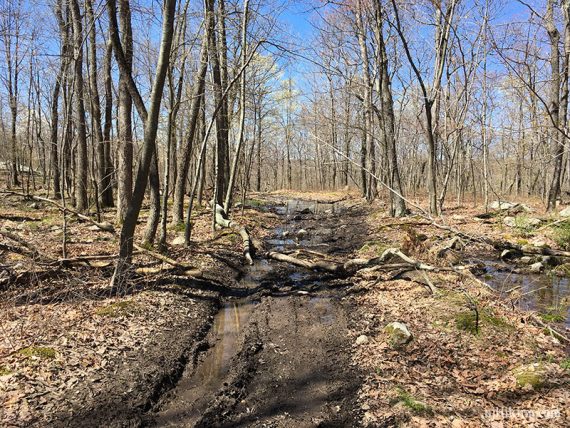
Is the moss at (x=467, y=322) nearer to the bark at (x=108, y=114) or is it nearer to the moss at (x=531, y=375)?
the moss at (x=531, y=375)

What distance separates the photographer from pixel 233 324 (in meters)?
6.95

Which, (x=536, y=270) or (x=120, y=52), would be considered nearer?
(x=120, y=52)

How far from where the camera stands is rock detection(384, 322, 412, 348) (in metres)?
5.50

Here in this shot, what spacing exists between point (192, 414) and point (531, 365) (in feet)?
13.1

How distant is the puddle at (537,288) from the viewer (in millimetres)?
6934

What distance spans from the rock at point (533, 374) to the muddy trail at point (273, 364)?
1.83m

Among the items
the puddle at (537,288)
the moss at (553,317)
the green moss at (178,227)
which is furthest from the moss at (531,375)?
the green moss at (178,227)

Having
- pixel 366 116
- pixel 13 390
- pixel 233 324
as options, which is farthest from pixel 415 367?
pixel 366 116

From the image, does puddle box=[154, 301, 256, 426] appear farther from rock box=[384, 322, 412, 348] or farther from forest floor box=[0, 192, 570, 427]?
rock box=[384, 322, 412, 348]

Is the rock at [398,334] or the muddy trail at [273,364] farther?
the rock at [398,334]

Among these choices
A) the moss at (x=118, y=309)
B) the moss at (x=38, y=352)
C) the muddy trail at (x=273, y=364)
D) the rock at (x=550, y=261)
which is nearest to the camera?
the muddy trail at (x=273, y=364)

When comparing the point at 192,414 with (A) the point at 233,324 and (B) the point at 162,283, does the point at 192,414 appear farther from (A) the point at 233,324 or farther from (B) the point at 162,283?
(B) the point at 162,283

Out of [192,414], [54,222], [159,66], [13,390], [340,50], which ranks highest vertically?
[340,50]

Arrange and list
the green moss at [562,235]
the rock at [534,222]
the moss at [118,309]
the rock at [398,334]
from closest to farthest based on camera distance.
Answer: the rock at [398,334] < the moss at [118,309] < the green moss at [562,235] < the rock at [534,222]
